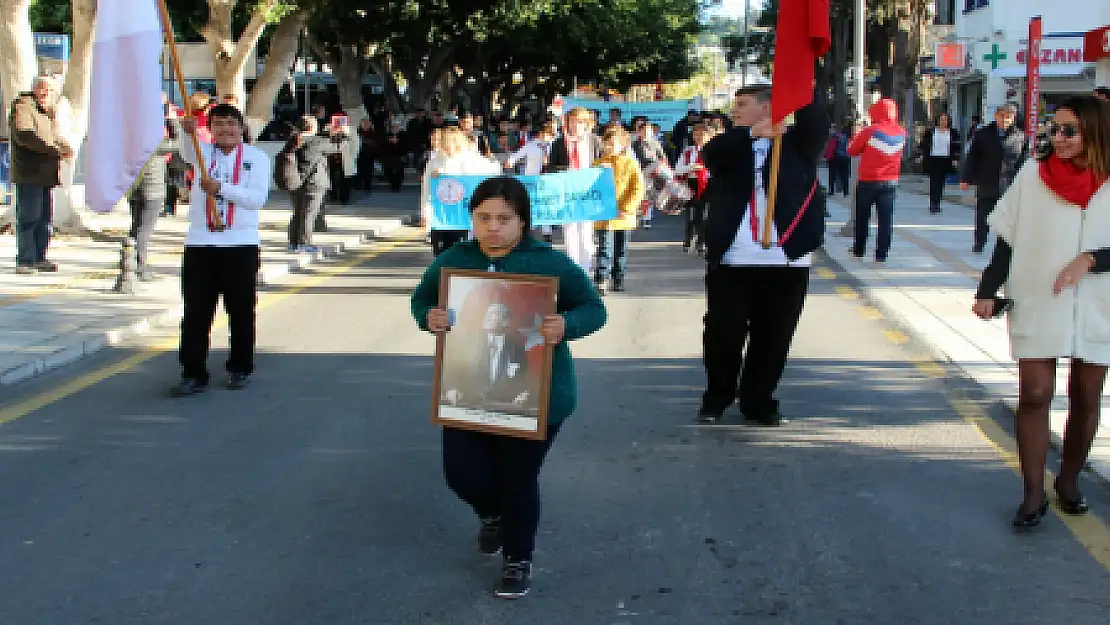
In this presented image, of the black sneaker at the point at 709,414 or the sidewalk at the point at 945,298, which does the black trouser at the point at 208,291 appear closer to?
the black sneaker at the point at 709,414

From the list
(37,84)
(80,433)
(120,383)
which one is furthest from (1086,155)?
(37,84)

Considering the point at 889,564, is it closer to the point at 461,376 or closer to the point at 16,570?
the point at 461,376

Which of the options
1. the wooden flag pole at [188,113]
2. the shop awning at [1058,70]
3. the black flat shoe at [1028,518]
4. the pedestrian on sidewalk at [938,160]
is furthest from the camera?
the shop awning at [1058,70]

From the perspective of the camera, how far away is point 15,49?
16.7 m

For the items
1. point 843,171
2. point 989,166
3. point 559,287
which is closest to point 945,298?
point 989,166

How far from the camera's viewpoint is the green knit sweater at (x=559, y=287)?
4.62 meters

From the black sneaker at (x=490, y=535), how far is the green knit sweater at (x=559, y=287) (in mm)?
601

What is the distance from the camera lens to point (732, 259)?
7156 millimetres

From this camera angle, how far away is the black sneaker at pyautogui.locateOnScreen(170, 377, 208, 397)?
8.21 meters

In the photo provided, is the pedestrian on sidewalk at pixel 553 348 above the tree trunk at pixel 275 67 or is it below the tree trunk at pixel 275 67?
below

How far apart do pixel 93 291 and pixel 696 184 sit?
7146 millimetres

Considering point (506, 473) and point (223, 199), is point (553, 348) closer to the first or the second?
point (506, 473)

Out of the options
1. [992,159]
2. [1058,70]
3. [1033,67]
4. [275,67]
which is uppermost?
[1058,70]

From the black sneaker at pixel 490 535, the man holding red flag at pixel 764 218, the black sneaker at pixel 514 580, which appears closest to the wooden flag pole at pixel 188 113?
the man holding red flag at pixel 764 218
